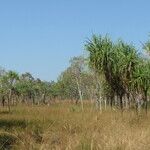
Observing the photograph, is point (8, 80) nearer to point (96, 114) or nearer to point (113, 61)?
point (113, 61)

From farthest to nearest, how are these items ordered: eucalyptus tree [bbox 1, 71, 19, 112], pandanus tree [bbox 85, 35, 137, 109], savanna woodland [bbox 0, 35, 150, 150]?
eucalyptus tree [bbox 1, 71, 19, 112]
pandanus tree [bbox 85, 35, 137, 109]
savanna woodland [bbox 0, 35, 150, 150]

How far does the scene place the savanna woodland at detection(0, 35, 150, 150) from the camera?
29.0ft

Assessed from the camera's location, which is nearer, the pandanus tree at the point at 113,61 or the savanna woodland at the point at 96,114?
the savanna woodland at the point at 96,114

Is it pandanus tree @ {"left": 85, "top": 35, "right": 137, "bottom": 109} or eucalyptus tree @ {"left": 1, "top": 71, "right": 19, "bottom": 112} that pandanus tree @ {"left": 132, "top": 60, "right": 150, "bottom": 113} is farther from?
eucalyptus tree @ {"left": 1, "top": 71, "right": 19, "bottom": 112}

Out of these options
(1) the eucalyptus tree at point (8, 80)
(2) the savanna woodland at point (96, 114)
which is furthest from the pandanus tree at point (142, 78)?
(1) the eucalyptus tree at point (8, 80)

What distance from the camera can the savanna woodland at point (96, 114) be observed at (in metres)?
8.83

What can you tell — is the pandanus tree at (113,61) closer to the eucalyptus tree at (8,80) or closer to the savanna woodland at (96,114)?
the savanna woodland at (96,114)

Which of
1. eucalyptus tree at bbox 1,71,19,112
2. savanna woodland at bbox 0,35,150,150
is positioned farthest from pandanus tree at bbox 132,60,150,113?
eucalyptus tree at bbox 1,71,19,112

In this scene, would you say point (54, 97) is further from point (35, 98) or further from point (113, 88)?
point (113, 88)

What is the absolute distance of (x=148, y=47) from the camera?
110 feet

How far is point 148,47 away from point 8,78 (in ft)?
160

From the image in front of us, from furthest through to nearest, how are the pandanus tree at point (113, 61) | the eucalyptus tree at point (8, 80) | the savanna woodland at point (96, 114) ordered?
the eucalyptus tree at point (8, 80), the pandanus tree at point (113, 61), the savanna woodland at point (96, 114)

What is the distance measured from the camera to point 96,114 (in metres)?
25.1

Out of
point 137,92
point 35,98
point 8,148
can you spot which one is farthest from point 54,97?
point 8,148
